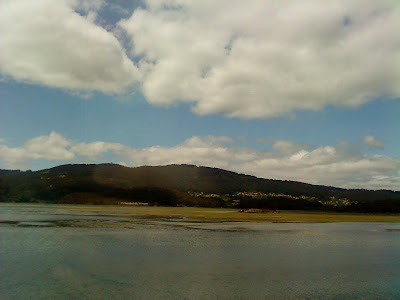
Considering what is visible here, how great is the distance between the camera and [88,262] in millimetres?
25562

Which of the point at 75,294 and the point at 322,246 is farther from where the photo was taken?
the point at 322,246

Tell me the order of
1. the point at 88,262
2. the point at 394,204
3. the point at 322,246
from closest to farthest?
the point at 88,262
the point at 322,246
the point at 394,204

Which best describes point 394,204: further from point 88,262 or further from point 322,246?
point 88,262

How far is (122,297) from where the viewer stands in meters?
17.3

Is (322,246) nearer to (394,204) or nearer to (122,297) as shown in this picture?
(122,297)

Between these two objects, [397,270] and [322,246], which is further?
[322,246]

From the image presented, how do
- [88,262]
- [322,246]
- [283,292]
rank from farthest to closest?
[322,246] < [88,262] < [283,292]

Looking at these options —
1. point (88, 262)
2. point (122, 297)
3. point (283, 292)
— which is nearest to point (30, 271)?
point (88, 262)

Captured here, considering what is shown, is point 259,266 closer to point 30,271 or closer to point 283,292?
point 283,292

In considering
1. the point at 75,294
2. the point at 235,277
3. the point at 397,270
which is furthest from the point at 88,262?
the point at 397,270

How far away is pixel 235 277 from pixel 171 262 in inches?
233

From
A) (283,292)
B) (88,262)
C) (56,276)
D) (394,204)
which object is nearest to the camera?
(283,292)

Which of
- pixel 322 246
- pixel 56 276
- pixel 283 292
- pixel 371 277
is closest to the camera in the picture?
pixel 283 292

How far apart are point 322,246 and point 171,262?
19.6 m
